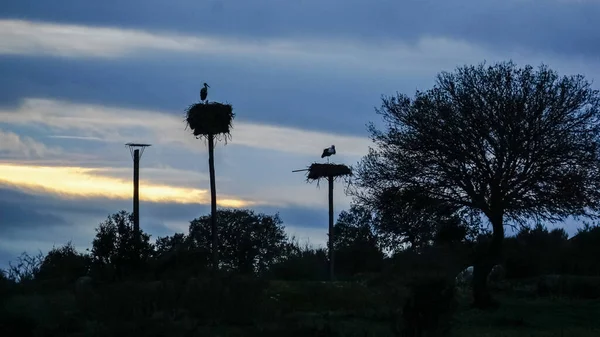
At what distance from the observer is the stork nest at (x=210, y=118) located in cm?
4491

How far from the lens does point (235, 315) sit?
84.7 ft

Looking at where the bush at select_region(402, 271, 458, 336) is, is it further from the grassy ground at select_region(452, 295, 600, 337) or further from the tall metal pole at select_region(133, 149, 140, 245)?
the tall metal pole at select_region(133, 149, 140, 245)

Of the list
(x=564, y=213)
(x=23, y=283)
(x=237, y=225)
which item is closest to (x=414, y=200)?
(x=564, y=213)

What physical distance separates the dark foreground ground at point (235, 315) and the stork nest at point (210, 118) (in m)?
12.7

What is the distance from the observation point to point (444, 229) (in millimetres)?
35656

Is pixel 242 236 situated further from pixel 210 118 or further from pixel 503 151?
pixel 503 151

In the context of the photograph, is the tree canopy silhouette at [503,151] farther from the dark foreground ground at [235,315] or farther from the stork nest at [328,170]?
the stork nest at [328,170]

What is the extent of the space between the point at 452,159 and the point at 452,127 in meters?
1.06

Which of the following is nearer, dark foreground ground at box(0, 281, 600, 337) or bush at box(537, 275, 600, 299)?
dark foreground ground at box(0, 281, 600, 337)

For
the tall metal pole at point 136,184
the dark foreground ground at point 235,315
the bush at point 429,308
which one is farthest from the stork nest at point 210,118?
the bush at point 429,308

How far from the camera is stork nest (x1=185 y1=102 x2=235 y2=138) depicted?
147 ft

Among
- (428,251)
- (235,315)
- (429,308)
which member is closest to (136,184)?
(428,251)

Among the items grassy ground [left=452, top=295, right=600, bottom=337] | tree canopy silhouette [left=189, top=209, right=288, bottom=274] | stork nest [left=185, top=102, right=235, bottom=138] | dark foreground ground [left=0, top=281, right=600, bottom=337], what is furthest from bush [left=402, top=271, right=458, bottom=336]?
tree canopy silhouette [left=189, top=209, right=288, bottom=274]

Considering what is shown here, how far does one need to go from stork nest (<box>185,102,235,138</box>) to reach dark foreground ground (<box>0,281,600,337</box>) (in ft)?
41.6
